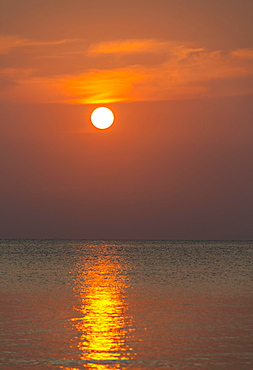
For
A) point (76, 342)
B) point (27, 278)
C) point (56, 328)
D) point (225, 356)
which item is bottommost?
point (225, 356)

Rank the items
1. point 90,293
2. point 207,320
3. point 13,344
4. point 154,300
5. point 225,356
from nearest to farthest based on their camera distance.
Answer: point 225,356 < point 13,344 < point 207,320 < point 154,300 < point 90,293

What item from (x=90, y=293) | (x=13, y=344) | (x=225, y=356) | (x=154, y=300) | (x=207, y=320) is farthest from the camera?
(x=90, y=293)

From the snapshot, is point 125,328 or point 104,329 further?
point 125,328

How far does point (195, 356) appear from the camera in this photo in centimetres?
1725

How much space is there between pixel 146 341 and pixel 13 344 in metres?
4.41

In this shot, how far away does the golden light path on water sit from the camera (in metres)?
16.8

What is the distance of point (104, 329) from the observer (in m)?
21.1

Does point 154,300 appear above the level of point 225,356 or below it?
above

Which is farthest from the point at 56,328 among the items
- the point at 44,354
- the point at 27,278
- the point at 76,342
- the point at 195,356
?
the point at 27,278

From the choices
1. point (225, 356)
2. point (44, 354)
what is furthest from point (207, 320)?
point (44, 354)

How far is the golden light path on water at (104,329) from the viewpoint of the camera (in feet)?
55.1

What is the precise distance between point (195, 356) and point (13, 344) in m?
5.85

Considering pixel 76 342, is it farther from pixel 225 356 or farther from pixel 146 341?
pixel 225 356

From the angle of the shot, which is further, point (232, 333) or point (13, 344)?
point (232, 333)
